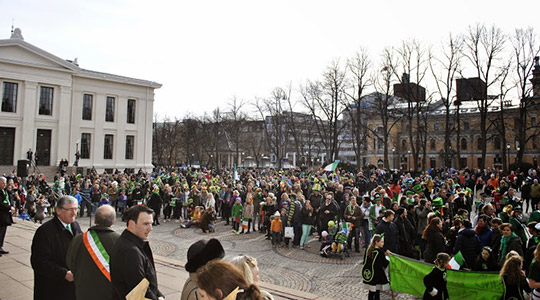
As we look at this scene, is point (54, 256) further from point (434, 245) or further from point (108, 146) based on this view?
point (108, 146)

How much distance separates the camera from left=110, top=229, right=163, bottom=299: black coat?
342 cm

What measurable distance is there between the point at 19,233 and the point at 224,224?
882cm

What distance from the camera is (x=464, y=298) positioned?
690 cm

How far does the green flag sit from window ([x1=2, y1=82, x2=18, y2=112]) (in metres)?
44.8

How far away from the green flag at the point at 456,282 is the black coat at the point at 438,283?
34 cm

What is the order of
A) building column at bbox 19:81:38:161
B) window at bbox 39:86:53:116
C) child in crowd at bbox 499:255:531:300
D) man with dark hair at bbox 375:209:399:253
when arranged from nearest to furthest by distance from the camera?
child in crowd at bbox 499:255:531:300 → man with dark hair at bbox 375:209:399:253 → building column at bbox 19:81:38:161 → window at bbox 39:86:53:116

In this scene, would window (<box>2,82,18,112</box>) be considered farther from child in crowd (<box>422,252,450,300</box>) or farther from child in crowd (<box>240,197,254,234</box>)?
child in crowd (<box>422,252,450,300</box>)

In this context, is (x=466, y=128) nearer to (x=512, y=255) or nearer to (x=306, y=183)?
(x=306, y=183)

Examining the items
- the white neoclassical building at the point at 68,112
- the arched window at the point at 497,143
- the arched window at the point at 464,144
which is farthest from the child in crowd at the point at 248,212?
the arched window at the point at 464,144

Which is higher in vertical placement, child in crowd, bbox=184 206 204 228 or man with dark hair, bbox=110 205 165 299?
man with dark hair, bbox=110 205 165 299

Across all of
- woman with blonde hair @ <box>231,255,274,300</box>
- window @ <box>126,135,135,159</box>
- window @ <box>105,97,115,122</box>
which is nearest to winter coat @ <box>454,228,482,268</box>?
woman with blonde hair @ <box>231,255,274,300</box>

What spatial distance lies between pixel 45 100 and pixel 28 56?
4.89m

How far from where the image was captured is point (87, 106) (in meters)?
45.8

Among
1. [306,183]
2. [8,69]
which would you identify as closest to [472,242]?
[306,183]
